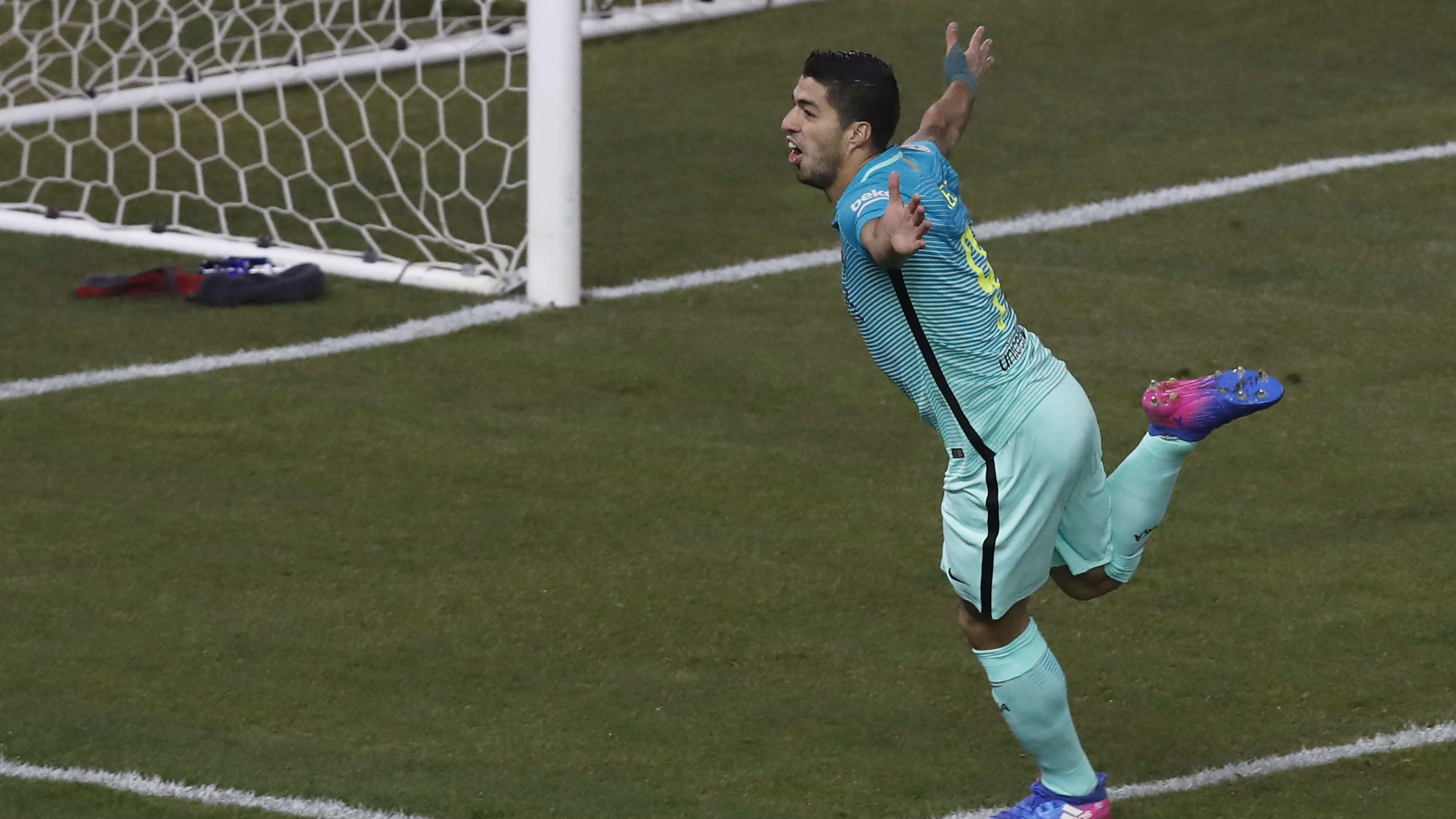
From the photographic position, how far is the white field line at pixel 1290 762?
3.98m

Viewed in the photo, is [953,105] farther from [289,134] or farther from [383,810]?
[289,134]

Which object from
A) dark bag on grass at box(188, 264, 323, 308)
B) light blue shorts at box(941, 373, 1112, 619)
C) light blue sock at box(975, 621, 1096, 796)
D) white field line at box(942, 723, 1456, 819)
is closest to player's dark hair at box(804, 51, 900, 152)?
light blue shorts at box(941, 373, 1112, 619)

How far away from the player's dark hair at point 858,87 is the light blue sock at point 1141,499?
0.87 m

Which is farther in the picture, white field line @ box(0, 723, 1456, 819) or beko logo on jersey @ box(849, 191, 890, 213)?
white field line @ box(0, 723, 1456, 819)

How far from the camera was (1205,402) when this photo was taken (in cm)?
380

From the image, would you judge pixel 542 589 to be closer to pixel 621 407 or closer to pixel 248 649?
pixel 248 649

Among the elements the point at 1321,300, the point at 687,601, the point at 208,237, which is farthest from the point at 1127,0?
the point at 687,601

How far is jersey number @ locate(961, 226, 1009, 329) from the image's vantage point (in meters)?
3.61

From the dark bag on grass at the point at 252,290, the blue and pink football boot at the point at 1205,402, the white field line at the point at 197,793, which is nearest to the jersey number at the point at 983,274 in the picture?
the blue and pink football boot at the point at 1205,402

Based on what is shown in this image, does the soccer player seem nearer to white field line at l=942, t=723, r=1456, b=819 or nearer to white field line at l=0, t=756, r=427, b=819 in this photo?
white field line at l=942, t=723, r=1456, b=819

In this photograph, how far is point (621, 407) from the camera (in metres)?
6.31

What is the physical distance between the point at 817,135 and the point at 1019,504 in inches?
31.4

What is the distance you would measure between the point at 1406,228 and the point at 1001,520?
15.6 ft

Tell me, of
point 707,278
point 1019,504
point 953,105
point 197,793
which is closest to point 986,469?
point 1019,504
